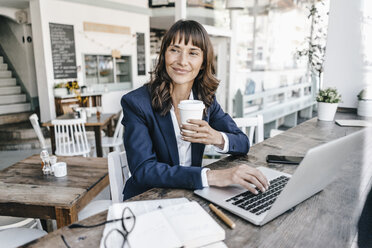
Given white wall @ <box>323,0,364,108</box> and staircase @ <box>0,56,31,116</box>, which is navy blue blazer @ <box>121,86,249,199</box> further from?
staircase @ <box>0,56,31,116</box>

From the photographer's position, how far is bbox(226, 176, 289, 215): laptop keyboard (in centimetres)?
88

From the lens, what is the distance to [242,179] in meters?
0.99

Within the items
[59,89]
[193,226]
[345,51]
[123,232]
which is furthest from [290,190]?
[59,89]

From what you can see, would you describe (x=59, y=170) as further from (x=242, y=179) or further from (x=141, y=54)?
(x=141, y=54)

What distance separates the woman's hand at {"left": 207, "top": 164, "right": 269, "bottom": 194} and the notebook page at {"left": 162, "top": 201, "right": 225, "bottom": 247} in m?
0.24

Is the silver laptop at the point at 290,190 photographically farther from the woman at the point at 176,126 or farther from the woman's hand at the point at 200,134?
the woman's hand at the point at 200,134

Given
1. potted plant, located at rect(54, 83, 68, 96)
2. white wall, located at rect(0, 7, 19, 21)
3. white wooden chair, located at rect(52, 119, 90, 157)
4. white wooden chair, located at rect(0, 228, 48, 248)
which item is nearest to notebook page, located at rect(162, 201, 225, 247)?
white wooden chair, located at rect(0, 228, 48, 248)

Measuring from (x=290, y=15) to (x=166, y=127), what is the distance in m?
6.77

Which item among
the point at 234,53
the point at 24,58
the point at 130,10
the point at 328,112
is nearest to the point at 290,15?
the point at 234,53

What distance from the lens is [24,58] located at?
22.6 ft

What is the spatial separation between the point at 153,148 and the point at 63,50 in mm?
5939

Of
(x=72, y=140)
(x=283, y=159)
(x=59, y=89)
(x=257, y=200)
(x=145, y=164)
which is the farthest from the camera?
(x=59, y=89)

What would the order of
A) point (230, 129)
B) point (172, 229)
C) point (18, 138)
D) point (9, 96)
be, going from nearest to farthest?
point (172, 229) < point (230, 129) < point (18, 138) < point (9, 96)

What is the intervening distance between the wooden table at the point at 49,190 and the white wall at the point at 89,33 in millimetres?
4681
